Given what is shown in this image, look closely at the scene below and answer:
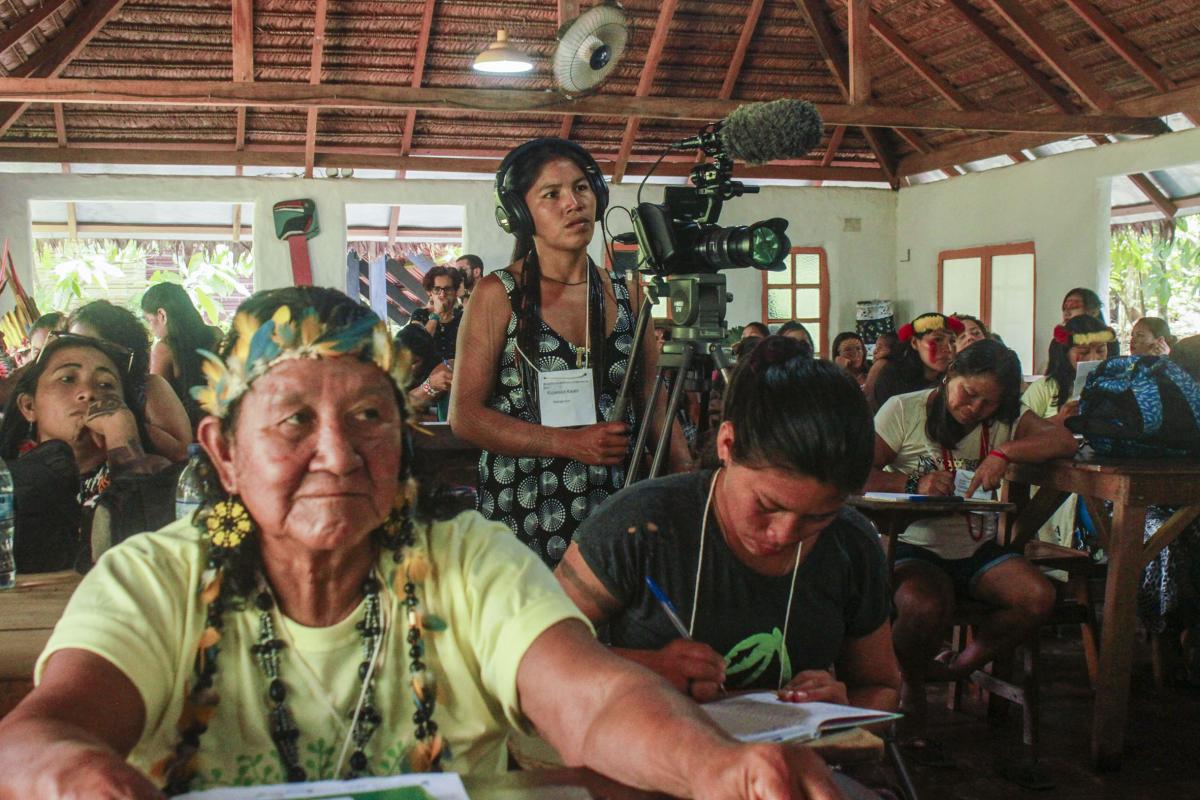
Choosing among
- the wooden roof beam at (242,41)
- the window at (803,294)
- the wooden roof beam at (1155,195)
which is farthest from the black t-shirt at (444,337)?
the wooden roof beam at (1155,195)

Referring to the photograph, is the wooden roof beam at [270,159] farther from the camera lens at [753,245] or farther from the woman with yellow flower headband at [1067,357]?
the camera lens at [753,245]

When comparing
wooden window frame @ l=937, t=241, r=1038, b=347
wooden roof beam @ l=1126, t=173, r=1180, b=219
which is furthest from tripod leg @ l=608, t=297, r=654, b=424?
wooden roof beam @ l=1126, t=173, r=1180, b=219

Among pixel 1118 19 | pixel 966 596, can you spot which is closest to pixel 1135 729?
pixel 966 596

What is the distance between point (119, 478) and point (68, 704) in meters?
1.40

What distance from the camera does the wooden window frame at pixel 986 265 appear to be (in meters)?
9.91

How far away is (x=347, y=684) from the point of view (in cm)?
131

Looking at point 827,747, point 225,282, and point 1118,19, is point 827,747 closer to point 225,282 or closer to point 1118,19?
point 1118,19

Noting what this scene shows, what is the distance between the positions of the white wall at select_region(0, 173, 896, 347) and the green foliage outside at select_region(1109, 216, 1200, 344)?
3335 millimetres

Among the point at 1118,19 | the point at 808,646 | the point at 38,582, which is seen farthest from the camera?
the point at 1118,19

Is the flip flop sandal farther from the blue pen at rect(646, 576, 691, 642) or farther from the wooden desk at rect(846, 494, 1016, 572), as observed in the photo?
the blue pen at rect(646, 576, 691, 642)

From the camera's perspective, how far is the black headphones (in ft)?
7.98

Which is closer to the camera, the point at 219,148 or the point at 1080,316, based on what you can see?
the point at 1080,316

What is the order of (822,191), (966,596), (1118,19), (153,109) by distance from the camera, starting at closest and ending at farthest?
(966,596), (1118,19), (153,109), (822,191)

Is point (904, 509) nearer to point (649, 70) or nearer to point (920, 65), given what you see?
point (649, 70)
